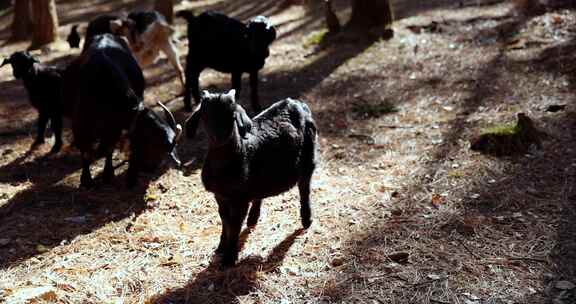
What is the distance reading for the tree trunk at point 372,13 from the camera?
1340 cm

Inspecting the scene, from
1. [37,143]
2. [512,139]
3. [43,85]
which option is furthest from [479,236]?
[37,143]

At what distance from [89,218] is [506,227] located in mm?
4607

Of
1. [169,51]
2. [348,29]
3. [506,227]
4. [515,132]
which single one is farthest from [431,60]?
[506,227]

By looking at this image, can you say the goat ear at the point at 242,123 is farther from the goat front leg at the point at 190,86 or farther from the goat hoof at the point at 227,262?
the goat front leg at the point at 190,86

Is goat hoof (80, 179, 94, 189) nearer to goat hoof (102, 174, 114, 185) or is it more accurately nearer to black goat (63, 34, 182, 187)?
black goat (63, 34, 182, 187)

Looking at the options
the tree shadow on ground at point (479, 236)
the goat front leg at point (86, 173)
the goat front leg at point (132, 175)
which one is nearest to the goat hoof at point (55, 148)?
the goat front leg at point (86, 173)

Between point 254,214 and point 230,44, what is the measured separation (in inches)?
163

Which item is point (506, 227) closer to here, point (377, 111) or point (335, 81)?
point (377, 111)

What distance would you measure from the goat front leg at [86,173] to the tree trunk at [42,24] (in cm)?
937

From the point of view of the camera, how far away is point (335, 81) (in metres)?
11.2

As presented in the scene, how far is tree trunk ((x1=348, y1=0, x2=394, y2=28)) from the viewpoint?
13398mm

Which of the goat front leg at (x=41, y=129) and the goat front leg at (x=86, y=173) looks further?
the goat front leg at (x=41, y=129)

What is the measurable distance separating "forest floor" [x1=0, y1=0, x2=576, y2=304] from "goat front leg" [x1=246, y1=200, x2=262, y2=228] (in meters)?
0.13

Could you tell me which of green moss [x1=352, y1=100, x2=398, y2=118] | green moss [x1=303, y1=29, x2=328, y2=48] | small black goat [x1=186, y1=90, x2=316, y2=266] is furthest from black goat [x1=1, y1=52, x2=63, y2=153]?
green moss [x1=303, y1=29, x2=328, y2=48]
